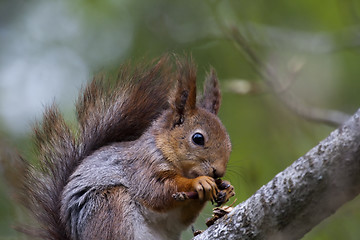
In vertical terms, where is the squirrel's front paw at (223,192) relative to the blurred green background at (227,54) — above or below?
below

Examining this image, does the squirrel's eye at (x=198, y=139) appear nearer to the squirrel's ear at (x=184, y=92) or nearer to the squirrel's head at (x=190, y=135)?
the squirrel's head at (x=190, y=135)

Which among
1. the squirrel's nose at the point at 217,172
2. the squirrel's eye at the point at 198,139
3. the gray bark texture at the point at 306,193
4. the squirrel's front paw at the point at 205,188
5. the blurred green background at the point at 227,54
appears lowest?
the gray bark texture at the point at 306,193

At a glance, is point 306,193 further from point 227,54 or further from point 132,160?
point 227,54

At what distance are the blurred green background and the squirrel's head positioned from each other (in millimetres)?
286

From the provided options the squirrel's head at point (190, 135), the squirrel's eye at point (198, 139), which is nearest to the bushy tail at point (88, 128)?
the squirrel's head at point (190, 135)

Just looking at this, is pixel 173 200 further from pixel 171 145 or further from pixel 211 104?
pixel 211 104

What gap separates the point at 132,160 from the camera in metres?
3.26

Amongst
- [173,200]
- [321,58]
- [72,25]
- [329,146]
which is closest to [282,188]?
[329,146]

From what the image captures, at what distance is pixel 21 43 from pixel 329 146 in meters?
6.42

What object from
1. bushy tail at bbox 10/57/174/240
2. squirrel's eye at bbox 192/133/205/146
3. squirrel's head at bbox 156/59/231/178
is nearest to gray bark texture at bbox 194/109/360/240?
squirrel's head at bbox 156/59/231/178

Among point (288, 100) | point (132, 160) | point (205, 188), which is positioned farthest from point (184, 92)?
point (205, 188)

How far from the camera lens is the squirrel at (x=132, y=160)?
3062mm

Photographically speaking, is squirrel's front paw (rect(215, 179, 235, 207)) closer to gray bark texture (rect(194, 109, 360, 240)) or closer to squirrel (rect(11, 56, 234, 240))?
squirrel (rect(11, 56, 234, 240))

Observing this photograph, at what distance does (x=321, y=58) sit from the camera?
5.21m
